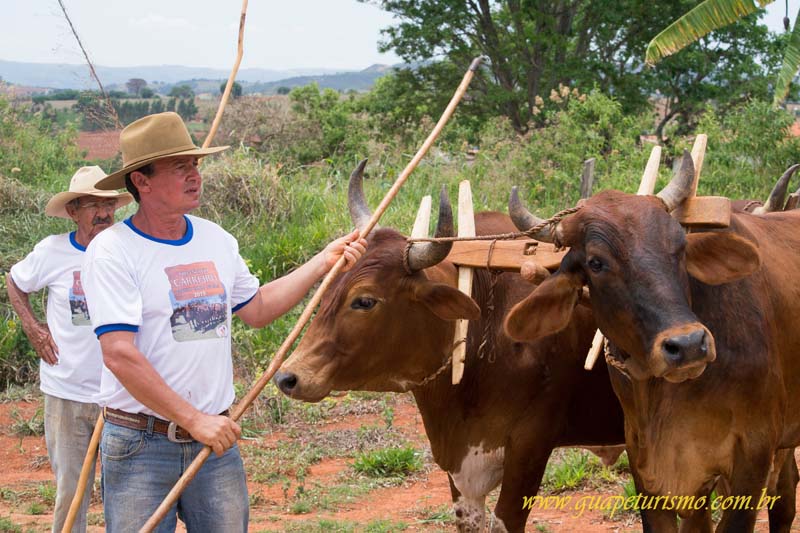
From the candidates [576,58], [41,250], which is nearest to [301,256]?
[41,250]

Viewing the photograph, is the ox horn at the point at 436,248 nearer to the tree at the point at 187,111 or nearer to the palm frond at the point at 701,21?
the palm frond at the point at 701,21

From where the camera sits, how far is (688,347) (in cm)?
348

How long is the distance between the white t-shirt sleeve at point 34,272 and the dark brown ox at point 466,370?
1.89m

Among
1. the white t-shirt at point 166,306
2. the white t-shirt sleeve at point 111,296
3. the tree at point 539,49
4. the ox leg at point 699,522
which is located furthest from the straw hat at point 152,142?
the tree at point 539,49

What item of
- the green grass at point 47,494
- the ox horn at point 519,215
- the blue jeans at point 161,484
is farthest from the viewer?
the green grass at point 47,494

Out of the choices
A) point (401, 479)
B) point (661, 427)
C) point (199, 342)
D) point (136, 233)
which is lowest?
point (401, 479)

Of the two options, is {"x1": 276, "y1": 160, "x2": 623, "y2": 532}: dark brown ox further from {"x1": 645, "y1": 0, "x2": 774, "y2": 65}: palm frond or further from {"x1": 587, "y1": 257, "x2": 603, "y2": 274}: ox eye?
{"x1": 645, "y1": 0, "x2": 774, "y2": 65}: palm frond

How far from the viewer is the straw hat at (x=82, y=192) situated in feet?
17.7

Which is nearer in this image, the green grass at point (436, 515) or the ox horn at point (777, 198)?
the ox horn at point (777, 198)

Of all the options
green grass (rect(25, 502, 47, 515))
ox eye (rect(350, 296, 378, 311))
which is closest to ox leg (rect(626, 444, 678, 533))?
ox eye (rect(350, 296, 378, 311))

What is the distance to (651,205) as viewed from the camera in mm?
3920

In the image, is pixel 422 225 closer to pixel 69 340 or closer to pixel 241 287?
pixel 241 287

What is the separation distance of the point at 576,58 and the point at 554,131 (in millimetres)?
10418

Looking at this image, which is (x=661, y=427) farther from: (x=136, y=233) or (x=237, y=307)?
(x=136, y=233)
